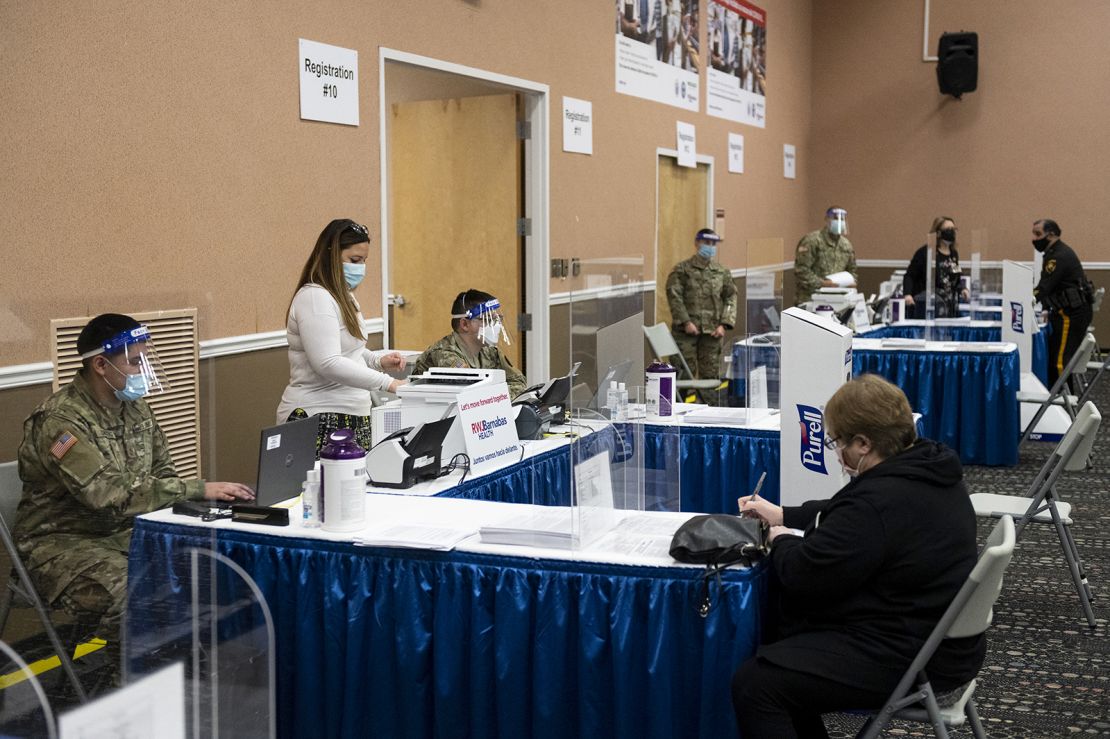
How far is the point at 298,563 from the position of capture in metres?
2.88

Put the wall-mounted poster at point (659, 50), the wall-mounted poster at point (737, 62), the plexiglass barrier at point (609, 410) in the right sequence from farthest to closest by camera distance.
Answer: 1. the wall-mounted poster at point (737, 62)
2. the wall-mounted poster at point (659, 50)
3. the plexiglass barrier at point (609, 410)

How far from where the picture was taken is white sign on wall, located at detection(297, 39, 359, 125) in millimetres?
5383

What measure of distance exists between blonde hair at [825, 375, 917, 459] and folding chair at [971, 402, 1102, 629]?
1421 millimetres

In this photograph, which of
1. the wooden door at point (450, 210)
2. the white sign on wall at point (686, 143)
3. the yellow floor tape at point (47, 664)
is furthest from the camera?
the white sign on wall at point (686, 143)

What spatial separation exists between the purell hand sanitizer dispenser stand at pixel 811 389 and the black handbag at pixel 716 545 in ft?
4.07

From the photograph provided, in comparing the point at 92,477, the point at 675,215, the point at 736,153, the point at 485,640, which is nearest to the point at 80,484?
the point at 92,477

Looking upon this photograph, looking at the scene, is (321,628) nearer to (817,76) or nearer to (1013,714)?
(1013,714)

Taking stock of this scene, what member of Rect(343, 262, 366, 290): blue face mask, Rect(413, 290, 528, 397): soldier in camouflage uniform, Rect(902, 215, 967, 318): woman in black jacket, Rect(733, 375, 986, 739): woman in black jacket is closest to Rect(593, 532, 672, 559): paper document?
Rect(733, 375, 986, 739): woman in black jacket

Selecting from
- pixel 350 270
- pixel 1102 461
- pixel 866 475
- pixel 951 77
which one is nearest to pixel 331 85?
pixel 350 270

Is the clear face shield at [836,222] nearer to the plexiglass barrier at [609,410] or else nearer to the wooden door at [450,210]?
the wooden door at [450,210]

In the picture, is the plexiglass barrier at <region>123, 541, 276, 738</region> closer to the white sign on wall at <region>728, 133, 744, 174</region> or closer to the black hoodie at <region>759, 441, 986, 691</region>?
the black hoodie at <region>759, 441, 986, 691</region>

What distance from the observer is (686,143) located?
996cm

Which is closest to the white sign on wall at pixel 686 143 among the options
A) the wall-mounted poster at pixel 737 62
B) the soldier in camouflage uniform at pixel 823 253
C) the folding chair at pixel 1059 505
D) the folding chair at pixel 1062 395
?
the wall-mounted poster at pixel 737 62

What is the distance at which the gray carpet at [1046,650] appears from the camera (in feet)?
11.0
